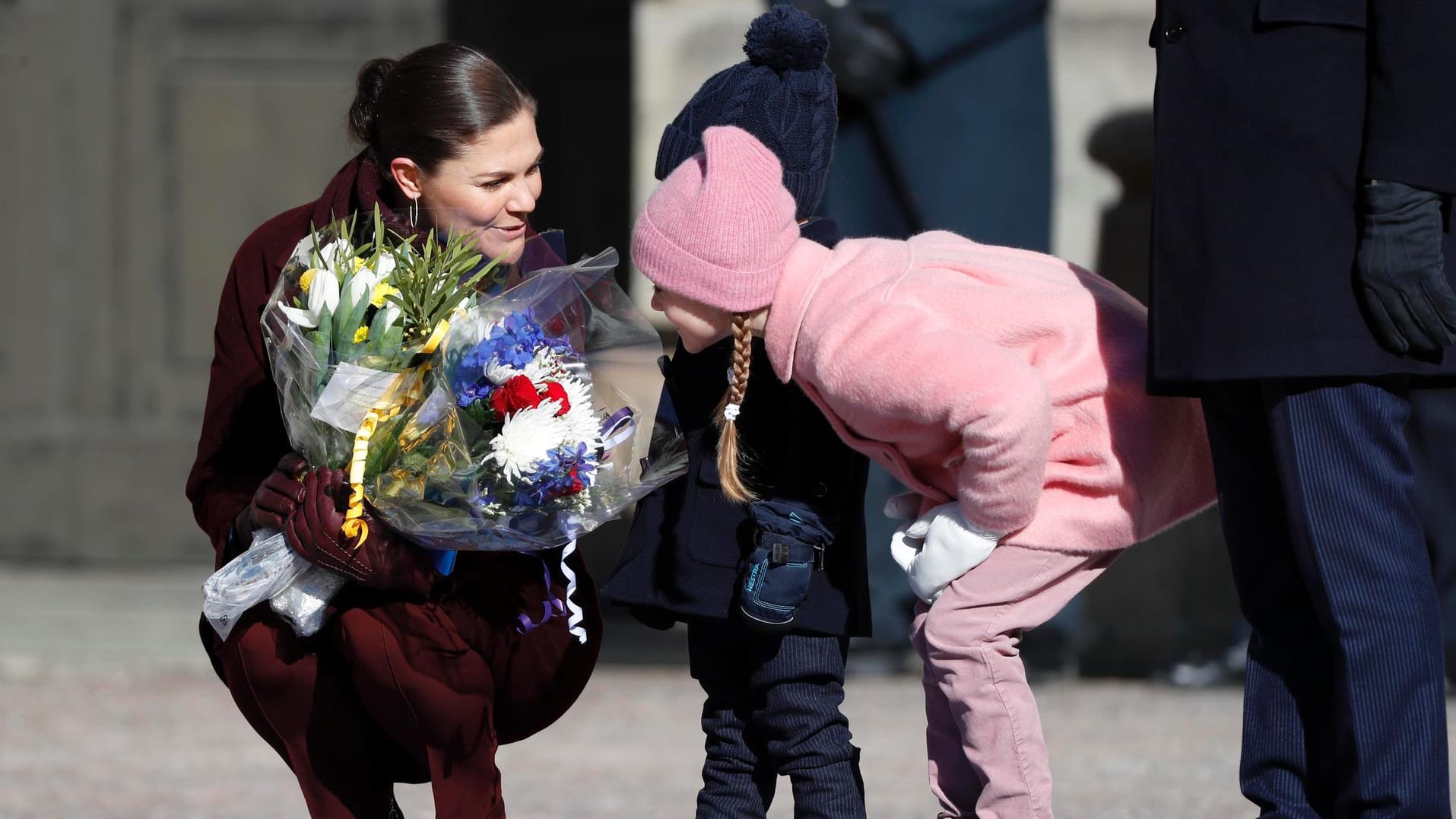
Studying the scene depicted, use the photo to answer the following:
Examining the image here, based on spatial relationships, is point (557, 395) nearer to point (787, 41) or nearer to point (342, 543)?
point (342, 543)

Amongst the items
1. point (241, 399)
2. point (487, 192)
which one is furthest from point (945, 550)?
point (241, 399)

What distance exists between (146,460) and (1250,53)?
5.49 metres

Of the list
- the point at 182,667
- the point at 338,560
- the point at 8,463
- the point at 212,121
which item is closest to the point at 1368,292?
the point at 338,560

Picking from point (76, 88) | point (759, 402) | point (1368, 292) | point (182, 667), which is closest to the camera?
point (1368, 292)

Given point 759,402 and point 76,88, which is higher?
point 759,402

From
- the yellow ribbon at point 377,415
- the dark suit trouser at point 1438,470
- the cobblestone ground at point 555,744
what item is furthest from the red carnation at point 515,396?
the dark suit trouser at point 1438,470

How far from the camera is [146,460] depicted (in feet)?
23.2

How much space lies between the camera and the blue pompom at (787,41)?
2869mm

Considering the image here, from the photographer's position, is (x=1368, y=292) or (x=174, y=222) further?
(x=174, y=222)

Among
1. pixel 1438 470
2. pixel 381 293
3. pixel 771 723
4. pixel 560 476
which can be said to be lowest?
pixel 1438 470

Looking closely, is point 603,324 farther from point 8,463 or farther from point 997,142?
point 8,463

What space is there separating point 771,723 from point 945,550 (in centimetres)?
44

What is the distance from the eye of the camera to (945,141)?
17.7 feet

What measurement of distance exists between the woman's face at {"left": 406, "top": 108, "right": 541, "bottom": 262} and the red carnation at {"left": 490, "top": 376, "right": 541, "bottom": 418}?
1.57 ft
